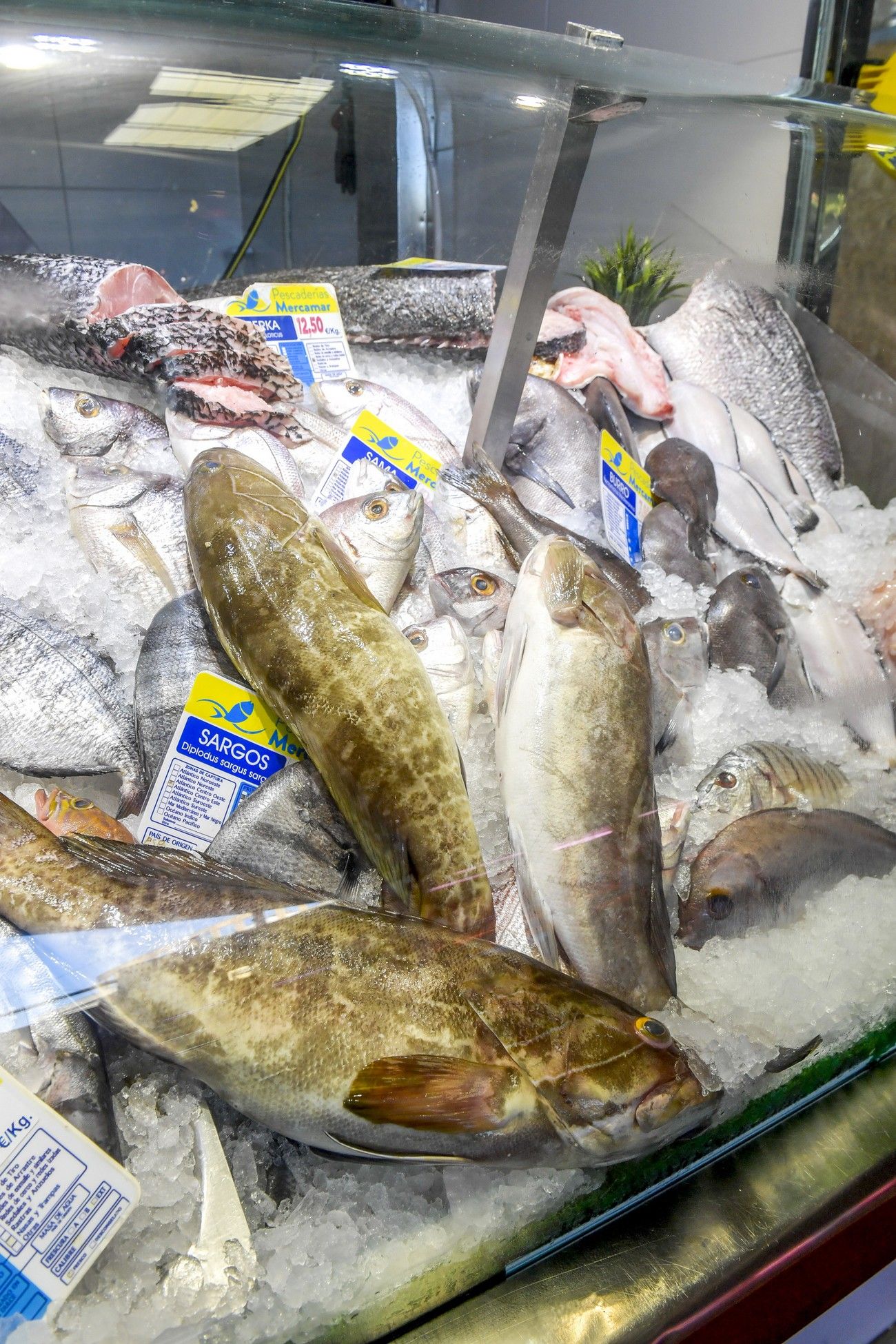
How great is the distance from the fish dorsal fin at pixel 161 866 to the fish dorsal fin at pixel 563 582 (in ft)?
2.36

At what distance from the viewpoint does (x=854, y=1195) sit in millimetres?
1261

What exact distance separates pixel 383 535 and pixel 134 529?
0.55 metres

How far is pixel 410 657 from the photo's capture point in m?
1.43

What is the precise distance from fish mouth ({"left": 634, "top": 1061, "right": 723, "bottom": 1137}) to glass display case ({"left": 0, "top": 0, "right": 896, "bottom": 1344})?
0.01 m

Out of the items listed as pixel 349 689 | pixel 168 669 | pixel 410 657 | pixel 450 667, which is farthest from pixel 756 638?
pixel 168 669

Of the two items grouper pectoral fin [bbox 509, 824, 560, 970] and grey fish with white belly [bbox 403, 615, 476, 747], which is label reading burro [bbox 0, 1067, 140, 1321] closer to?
grouper pectoral fin [bbox 509, 824, 560, 970]

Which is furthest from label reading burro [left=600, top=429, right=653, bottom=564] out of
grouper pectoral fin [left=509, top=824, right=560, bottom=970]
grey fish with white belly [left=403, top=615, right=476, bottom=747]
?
grouper pectoral fin [left=509, top=824, right=560, bottom=970]

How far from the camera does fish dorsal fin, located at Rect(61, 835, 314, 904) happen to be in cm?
105

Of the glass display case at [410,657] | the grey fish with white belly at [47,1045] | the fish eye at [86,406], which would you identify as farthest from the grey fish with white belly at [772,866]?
the fish eye at [86,406]

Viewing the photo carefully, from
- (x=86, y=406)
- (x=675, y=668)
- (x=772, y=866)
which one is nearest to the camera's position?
(x=772, y=866)

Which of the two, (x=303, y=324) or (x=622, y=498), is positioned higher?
(x=303, y=324)

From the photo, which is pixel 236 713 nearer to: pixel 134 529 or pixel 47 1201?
pixel 134 529

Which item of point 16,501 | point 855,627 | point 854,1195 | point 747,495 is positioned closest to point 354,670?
point 16,501

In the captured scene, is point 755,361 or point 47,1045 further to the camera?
point 755,361
